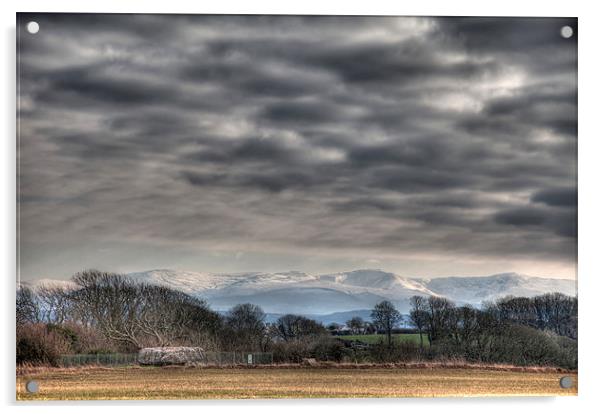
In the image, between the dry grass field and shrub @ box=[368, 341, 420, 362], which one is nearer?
the dry grass field

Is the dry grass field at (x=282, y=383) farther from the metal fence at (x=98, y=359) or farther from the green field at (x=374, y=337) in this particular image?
the green field at (x=374, y=337)

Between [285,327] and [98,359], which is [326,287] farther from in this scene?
[98,359]

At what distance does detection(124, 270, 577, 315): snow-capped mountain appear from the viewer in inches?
316

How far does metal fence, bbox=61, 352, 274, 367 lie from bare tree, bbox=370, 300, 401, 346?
0.94 meters

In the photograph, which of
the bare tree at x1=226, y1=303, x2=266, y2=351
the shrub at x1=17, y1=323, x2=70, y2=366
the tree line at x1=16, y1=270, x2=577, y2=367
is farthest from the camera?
the bare tree at x1=226, y1=303, x2=266, y2=351

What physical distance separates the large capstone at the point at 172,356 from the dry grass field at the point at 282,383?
66 mm

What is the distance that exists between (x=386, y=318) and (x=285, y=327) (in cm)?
86

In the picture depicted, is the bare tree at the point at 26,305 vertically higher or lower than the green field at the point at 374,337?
higher

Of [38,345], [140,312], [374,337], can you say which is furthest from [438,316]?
[38,345]

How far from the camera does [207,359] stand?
26.7ft

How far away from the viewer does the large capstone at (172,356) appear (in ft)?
26.4

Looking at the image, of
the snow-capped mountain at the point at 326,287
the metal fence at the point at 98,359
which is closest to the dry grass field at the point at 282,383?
the metal fence at the point at 98,359

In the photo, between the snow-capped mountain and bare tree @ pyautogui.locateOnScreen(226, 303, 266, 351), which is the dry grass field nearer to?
bare tree @ pyautogui.locateOnScreen(226, 303, 266, 351)

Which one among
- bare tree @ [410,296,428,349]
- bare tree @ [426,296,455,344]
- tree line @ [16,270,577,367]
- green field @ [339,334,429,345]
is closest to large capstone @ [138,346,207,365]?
tree line @ [16,270,577,367]
